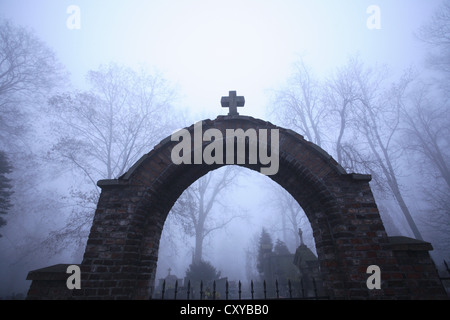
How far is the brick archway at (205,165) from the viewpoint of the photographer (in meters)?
2.86

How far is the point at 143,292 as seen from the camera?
3156 mm

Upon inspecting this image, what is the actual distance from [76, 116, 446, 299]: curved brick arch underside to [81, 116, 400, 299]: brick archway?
0.04 feet

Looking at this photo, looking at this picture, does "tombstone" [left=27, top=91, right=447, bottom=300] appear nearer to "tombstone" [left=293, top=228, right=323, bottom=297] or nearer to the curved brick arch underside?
the curved brick arch underside

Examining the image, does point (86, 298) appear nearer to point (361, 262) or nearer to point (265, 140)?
point (265, 140)

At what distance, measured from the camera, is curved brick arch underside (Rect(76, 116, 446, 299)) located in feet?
9.29

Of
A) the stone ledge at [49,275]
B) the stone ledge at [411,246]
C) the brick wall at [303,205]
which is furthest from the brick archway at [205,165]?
the stone ledge at [49,275]

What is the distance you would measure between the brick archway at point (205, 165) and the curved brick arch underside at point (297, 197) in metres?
0.01

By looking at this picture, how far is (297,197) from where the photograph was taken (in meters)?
4.02

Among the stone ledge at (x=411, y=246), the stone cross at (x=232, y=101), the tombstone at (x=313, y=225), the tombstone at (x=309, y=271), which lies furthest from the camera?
the tombstone at (x=309, y=271)

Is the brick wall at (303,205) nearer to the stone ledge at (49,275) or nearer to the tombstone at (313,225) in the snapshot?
the tombstone at (313,225)

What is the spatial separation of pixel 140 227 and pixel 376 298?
339 cm

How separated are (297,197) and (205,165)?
188 cm
